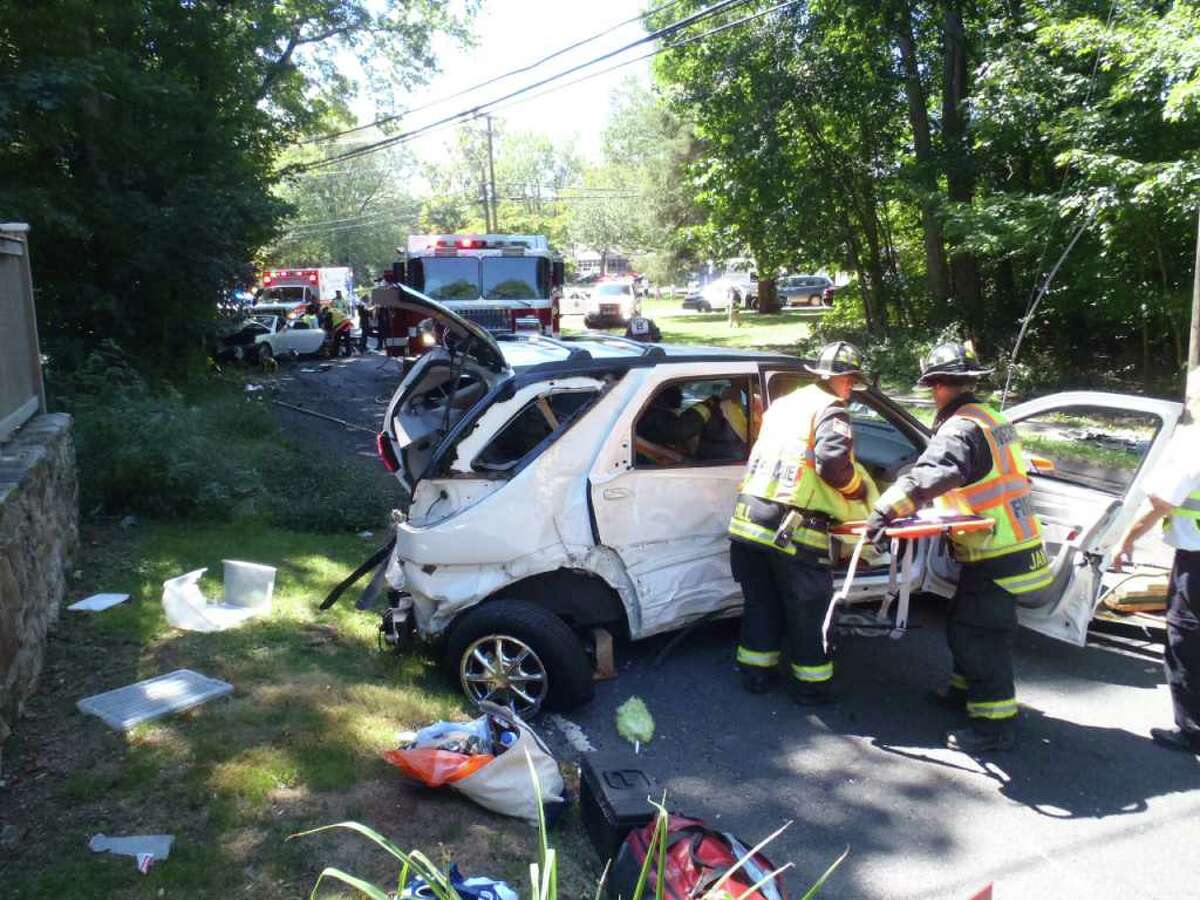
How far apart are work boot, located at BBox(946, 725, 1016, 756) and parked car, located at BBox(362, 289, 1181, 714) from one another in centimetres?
75

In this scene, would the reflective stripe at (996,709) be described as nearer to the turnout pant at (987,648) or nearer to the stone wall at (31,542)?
the turnout pant at (987,648)

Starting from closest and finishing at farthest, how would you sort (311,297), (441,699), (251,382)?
(441,699) < (251,382) < (311,297)

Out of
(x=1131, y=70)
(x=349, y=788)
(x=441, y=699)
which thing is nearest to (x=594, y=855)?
(x=349, y=788)

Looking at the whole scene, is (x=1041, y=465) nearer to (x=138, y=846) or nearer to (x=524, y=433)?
(x=524, y=433)

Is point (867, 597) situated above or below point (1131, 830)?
above

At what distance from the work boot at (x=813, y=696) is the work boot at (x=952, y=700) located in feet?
1.63

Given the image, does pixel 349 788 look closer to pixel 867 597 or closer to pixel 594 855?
pixel 594 855

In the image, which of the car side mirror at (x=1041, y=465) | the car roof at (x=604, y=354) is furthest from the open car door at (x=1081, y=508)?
the car roof at (x=604, y=354)

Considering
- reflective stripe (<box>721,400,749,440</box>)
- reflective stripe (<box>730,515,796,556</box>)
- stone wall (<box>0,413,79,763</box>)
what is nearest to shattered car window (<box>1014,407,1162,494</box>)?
reflective stripe (<box>721,400,749,440</box>)

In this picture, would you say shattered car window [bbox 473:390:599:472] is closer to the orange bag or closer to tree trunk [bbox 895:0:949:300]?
the orange bag

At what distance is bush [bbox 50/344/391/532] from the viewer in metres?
7.46

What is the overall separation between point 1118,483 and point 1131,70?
797cm

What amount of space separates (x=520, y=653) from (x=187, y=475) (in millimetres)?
4394

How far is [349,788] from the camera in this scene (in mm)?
3547
